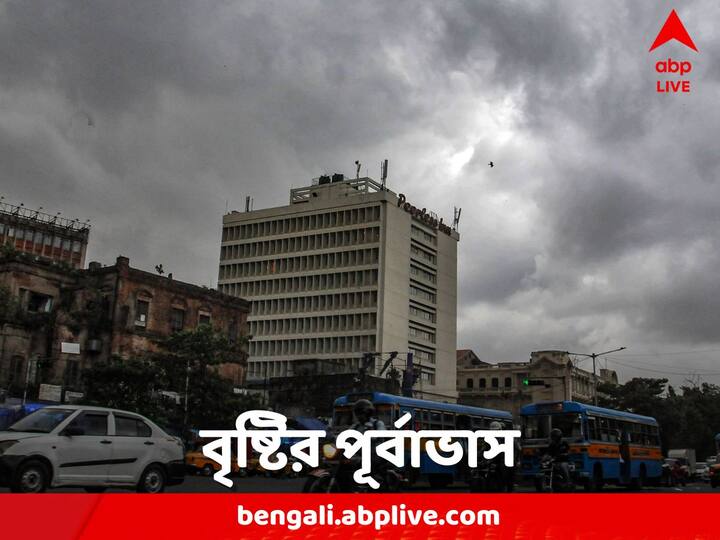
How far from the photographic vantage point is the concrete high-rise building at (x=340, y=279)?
9169 cm

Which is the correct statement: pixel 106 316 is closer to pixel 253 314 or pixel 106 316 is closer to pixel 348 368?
pixel 348 368

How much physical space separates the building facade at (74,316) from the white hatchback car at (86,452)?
97.7ft

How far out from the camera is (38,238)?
8850 centimetres

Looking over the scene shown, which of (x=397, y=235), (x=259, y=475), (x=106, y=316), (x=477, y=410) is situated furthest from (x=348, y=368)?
(x=477, y=410)

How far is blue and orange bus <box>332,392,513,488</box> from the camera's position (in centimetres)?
2533

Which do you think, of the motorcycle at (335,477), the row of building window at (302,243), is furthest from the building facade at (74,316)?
the row of building window at (302,243)

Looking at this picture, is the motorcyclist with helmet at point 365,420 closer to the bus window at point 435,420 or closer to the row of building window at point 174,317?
the bus window at point 435,420

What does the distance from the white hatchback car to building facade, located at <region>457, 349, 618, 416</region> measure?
8067cm

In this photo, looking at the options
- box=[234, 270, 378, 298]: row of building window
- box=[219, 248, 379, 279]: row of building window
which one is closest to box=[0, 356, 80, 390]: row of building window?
box=[234, 270, 378, 298]: row of building window

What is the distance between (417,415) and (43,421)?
15.9 m

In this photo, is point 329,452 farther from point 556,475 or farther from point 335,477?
point 556,475

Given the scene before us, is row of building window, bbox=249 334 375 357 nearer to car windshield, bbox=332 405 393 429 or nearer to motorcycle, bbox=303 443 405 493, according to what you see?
car windshield, bbox=332 405 393 429

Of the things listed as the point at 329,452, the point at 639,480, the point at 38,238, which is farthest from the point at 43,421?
the point at 38,238
